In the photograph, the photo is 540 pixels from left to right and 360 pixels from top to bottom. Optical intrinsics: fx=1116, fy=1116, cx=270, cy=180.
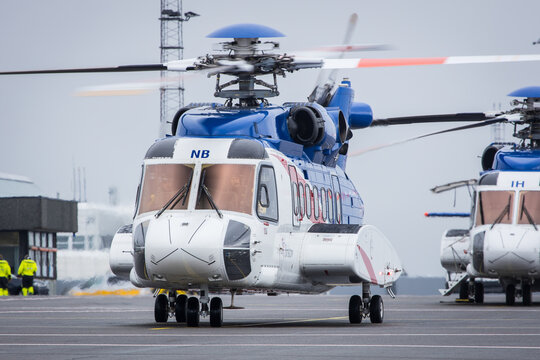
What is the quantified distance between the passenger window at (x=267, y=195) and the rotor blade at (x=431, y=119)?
9461 mm

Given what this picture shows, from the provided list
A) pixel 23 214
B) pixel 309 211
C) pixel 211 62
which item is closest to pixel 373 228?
pixel 309 211

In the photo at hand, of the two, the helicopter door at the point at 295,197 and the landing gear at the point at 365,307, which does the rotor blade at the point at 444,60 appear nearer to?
the helicopter door at the point at 295,197

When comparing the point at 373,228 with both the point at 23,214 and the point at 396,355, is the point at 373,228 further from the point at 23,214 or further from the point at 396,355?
the point at 23,214

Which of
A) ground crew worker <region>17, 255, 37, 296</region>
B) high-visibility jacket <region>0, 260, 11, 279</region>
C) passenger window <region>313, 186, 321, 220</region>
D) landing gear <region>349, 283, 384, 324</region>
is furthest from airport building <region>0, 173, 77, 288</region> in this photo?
landing gear <region>349, 283, 384, 324</region>

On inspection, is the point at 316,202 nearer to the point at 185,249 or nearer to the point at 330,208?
the point at 330,208

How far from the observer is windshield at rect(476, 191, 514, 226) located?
2822 centimetres

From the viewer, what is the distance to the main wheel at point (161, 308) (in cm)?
1964

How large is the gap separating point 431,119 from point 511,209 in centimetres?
309

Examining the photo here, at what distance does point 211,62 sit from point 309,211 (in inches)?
140

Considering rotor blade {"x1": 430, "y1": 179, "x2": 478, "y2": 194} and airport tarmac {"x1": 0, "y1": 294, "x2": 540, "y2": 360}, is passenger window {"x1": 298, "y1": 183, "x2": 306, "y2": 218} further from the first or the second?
rotor blade {"x1": 430, "y1": 179, "x2": 478, "y2": 194}

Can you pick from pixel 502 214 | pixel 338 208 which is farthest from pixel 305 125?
pixel 502 214

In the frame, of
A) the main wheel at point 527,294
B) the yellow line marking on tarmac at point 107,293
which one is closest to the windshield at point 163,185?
the main wheel at point 527,294

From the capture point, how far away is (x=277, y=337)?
51.6 ft

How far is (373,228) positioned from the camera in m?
20.3
